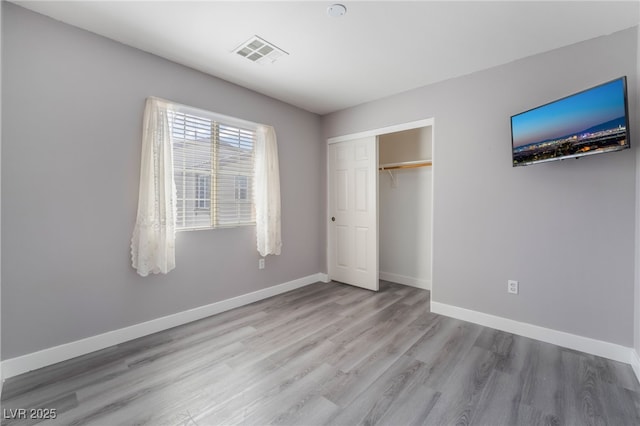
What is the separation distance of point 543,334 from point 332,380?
2.00m

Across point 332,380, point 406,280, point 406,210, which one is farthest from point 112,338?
point 406,210

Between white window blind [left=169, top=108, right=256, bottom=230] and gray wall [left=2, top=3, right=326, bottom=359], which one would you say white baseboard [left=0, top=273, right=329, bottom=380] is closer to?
gray wall [left=2, top=3, right=326, bottom=359]

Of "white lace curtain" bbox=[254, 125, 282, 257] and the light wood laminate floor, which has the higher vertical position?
"white lace curtain" bbox=[254, 125, 282, 257]

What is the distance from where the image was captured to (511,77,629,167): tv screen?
1.82 m

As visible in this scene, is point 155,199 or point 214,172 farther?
point 214,172

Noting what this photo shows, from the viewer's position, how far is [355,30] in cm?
218

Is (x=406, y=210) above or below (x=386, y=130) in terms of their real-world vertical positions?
below

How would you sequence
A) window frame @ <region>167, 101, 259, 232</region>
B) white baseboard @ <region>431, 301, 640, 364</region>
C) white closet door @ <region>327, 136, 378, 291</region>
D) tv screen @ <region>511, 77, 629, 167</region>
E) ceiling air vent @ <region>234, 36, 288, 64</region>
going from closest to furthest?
tv screen @ <region>511, 77, 629, 167</region>
white baseboard @ <region>431, 301, 640, 364</region>
ceiling air vent @ <region>234, 36, 288, 64</region>
window frame @ <region>167, 101, 259, 232</region>
white closet door @ <region>327, 136, 378, 291</region>

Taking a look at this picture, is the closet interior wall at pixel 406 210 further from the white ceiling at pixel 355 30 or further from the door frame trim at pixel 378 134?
the white ceiling at pixel 355 30

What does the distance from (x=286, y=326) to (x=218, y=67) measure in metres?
2.70

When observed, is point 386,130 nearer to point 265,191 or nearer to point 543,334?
point 265,191

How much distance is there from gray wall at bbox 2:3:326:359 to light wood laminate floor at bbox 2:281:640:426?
0.37m

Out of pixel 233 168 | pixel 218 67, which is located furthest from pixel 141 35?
pixel 233 168

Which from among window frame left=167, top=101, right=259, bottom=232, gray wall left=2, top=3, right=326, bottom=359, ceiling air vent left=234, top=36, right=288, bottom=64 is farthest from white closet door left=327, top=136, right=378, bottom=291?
gray wall left=2, top=3, right=326, bottom=359
